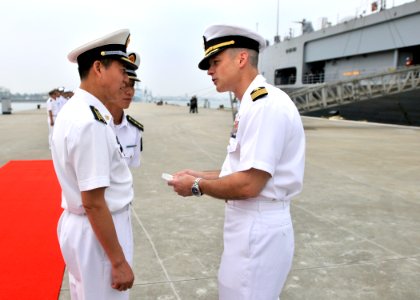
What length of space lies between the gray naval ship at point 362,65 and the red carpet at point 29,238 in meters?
15.9

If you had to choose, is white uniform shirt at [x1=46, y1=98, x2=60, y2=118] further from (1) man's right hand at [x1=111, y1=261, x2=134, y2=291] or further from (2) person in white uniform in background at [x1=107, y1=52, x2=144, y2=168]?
(1) man's right hand at [x1=111, y1=261, x2=134, y2=291]

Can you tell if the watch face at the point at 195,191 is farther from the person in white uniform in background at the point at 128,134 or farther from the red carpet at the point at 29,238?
the red carpet at the point at 29,238

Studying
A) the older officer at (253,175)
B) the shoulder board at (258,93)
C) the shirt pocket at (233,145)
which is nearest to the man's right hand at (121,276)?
the older officer at (253,175)

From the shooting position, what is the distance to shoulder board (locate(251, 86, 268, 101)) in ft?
4.95

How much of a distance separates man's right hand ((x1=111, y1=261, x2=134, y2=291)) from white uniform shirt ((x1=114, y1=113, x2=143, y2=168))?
1209 mm

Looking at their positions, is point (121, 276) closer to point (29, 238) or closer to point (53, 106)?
point (29, 238)

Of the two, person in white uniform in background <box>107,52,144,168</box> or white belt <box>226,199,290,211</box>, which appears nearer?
white belt <box>226,199,290,211</box>

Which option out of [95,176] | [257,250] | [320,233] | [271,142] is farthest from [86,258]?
[320,233]

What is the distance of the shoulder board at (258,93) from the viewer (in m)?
1.51

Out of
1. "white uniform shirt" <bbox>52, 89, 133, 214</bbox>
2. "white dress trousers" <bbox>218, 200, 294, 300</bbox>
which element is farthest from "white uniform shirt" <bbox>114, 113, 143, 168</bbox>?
"white dress trousers" <bbox>218, 200, 294, 300</bbox>

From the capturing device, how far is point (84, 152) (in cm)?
138

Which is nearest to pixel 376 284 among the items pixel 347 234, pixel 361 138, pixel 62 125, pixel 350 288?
pixel 350 288

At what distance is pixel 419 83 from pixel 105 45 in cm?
1928

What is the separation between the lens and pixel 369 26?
24.1m
